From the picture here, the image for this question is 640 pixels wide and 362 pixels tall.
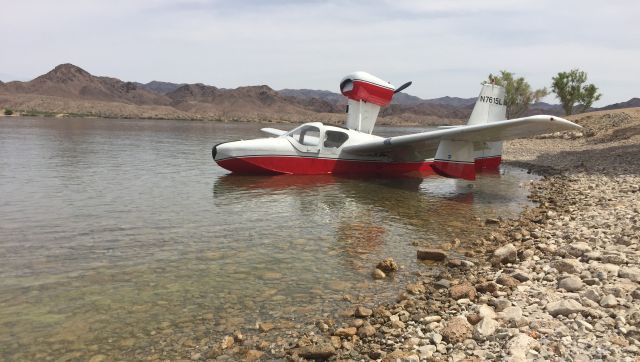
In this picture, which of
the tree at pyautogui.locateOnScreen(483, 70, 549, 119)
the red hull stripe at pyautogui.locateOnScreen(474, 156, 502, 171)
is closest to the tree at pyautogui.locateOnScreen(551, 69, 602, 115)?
the tree at pyautogui.locateOnScreen(483, 70, 549, 119)

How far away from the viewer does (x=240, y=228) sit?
10.3 meters

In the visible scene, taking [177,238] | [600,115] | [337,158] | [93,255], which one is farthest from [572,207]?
[600,115]

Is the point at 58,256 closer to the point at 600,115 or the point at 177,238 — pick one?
the point at 177,238

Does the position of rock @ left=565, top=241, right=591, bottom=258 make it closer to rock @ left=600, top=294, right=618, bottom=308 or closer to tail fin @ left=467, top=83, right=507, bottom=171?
rock @ left=600, top=294, right=618, bottom=308

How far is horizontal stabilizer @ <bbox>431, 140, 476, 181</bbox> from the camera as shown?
17.2m

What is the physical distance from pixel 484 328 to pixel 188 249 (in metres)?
5.79

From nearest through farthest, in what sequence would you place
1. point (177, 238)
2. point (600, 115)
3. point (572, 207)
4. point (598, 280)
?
point (598, 280) → point (177, 238) → point (572, 207) → point (600, 115)

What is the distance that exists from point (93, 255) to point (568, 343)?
7629 millimetres

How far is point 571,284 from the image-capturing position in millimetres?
5969

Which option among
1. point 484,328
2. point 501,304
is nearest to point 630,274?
point 501,304

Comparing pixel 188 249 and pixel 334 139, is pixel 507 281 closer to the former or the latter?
pixel 188 249

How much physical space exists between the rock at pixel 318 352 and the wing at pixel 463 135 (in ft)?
35.3

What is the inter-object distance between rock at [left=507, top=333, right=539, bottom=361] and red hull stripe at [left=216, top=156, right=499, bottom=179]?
527 inches

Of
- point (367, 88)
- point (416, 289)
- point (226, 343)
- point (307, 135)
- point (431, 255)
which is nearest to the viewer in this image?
point (226, 343)
